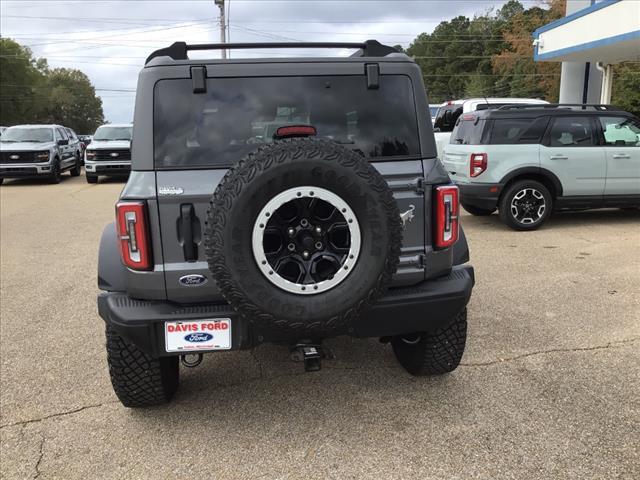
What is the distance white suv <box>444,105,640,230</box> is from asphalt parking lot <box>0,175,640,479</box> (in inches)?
116

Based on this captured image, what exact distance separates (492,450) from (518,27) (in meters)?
65.2

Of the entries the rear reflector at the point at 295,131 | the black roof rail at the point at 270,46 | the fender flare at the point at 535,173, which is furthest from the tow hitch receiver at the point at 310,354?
the fender flare at the point at 535,173

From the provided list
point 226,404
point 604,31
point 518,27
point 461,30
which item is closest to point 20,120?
point 518,27

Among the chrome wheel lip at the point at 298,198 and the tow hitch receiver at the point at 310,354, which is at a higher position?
the chrome wheel lip at the point at 298,198

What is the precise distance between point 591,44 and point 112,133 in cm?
1442

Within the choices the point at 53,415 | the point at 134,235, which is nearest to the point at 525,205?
the point at 134,235

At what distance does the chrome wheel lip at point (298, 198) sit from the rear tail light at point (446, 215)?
0.66m

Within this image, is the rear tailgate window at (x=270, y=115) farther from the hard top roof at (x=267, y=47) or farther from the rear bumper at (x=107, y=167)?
the rear bumper at (x=107, y=167)

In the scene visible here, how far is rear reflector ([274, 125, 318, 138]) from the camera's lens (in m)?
2.88

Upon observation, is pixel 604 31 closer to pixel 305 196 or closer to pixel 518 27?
pixel 305 196

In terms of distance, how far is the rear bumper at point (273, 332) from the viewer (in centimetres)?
272

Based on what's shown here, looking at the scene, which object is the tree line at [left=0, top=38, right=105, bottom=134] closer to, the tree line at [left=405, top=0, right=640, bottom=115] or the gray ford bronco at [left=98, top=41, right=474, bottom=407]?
the tree line at [left=405, top=0, right=640, bottom=115]

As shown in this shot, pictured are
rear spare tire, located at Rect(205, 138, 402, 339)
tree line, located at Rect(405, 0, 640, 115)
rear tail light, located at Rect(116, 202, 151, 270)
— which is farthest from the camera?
tree line, located at Rect(405, 0, 640, 115)

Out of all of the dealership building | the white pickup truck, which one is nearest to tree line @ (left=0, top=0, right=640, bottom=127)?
the dealership building
